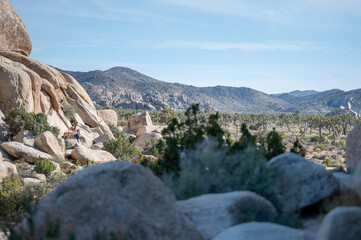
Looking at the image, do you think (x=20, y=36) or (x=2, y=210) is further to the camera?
(x=20, y=36)

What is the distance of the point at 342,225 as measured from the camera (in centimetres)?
375

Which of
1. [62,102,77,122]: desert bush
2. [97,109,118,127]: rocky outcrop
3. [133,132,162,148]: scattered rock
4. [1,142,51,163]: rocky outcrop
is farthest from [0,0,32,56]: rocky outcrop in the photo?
[133,132,162,148]: scattered rock

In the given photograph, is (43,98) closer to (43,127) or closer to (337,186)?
(43,127)

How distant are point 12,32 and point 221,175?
32819 mm

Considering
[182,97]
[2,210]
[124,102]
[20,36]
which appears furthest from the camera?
[182,97]

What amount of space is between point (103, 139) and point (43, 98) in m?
7.13

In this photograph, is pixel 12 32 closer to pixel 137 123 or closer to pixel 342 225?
pixel 137 123

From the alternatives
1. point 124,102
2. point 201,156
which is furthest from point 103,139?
point 124,102

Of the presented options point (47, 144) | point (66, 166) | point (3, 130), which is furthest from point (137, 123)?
point (66, 166)

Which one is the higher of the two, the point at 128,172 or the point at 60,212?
the point at 128,172

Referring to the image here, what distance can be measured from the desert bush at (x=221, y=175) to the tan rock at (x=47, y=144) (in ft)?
59.7

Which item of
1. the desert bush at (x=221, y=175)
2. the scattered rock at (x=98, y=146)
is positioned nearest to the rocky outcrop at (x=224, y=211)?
the desert bush at (x=221, y=175)

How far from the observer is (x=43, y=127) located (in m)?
26.0

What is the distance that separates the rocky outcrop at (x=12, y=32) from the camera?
3067 centimetres
